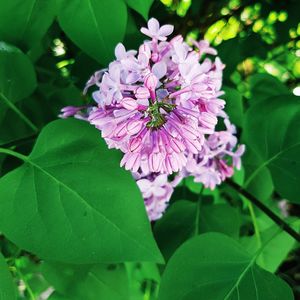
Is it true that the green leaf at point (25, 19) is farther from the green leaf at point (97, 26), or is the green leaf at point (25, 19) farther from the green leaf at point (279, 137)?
the green leaf at point (279, 137)

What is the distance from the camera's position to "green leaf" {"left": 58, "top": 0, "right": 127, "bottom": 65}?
0.70 meters

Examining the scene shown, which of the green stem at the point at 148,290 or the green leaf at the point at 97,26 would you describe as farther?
the green stem at the point at 148,290

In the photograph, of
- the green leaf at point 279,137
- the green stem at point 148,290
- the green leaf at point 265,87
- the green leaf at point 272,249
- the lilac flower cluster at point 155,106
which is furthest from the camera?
the green stem at point 148,290

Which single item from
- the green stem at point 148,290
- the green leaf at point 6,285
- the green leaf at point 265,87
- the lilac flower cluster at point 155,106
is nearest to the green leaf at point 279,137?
the green leaf at point 265,87

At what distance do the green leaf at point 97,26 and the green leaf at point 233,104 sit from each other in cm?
30

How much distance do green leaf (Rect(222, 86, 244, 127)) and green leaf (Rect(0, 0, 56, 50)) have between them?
Answer: 37 centimetres

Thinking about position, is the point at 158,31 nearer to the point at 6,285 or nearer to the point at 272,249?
the point at 6,285

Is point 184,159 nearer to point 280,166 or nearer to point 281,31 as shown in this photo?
point 280,166

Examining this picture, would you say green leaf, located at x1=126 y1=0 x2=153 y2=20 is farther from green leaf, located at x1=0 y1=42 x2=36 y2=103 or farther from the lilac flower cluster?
green leaf, located at x1=0 y1=42 x2=36 y2=103

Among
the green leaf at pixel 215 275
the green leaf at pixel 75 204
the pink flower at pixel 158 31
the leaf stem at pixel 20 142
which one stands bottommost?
the green leaf at pixel 215 275

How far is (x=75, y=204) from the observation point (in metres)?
0.66

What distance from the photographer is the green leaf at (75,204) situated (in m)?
0.63

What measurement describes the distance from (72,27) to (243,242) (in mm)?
660

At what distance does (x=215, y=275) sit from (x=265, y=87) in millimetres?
423
